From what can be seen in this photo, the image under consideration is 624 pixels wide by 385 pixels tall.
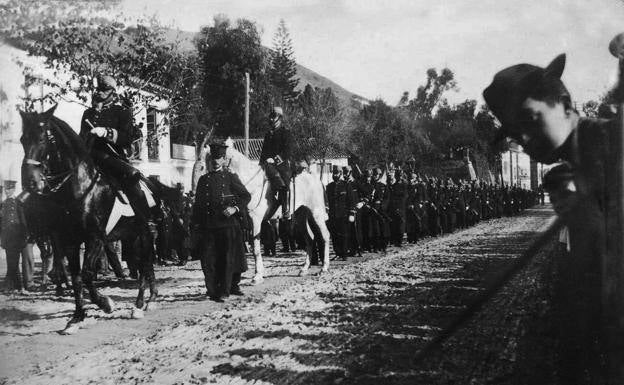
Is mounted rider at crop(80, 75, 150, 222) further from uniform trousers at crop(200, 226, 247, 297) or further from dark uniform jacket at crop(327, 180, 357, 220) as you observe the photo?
dark uniform jacket at crop(327, 180, 357, 220)

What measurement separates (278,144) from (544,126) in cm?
864

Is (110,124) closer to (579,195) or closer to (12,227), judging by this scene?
(12,227)

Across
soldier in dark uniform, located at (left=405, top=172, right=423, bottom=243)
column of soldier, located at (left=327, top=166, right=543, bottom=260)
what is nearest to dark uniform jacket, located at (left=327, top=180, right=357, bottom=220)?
column of soldier, located at (left=327, top=166, right=543, bottom=260)

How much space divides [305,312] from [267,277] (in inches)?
154

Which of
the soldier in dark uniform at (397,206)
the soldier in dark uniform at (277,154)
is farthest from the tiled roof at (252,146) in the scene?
the soldier in dark uniform at (277,154)

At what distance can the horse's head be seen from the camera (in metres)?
6.02

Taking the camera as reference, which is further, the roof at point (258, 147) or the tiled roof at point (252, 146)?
the roof at point (258, 147)

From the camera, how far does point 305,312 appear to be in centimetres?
705

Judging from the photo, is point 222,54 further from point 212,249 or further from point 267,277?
point 212,249

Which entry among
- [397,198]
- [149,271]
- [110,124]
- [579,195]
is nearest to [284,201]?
Answer: [149,271]

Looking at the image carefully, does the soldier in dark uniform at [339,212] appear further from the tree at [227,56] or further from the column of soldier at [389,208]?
the tree at [227,56]

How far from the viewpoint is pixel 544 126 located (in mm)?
2131

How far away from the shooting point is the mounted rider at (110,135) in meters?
7.27

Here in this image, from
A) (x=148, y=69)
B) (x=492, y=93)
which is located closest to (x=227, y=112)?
(x=148, y=69)
